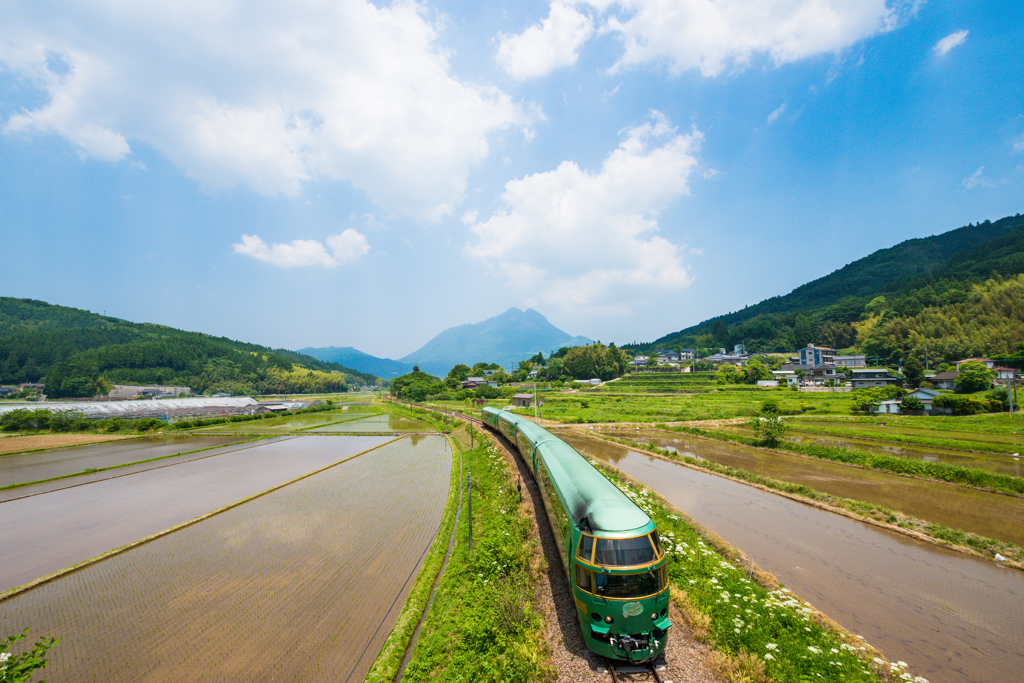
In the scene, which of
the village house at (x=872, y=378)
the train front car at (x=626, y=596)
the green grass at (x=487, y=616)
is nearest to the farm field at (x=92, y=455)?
the green grass at (x=487, y=616)

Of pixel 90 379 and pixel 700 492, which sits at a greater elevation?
pixel 90 379

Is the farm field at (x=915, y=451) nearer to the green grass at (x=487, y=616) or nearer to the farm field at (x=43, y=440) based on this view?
the green grass at (x=487, y=616)

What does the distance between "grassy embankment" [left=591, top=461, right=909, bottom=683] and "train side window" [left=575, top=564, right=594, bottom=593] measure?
8.95ft

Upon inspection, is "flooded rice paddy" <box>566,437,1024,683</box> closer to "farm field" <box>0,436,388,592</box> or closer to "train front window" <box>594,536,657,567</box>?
"train front window" <box>594,536,657,567</box>

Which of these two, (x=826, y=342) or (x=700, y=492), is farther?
(x=826, y=342)

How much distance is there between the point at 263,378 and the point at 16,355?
53.8 meters

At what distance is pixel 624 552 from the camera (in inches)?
260

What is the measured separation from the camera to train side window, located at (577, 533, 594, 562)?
6790 millimetres

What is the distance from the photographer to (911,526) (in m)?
13.7

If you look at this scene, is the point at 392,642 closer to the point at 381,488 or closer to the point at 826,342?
the point at 381,488

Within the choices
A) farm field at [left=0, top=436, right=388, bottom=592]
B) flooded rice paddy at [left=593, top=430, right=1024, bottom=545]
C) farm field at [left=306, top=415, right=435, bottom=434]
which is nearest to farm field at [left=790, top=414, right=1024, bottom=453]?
flooded rice paddy at [left=593, top=430, right=1024, bottom=545]

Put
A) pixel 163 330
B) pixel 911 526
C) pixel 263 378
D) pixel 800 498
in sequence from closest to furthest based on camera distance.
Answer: pixel 911 526
pixel 800 498
pixel 263 378
pixel 163 330

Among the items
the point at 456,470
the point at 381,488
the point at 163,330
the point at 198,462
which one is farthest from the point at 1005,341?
the point at 163,330

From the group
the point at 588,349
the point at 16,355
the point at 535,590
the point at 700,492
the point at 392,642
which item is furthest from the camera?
the point at 588,349
